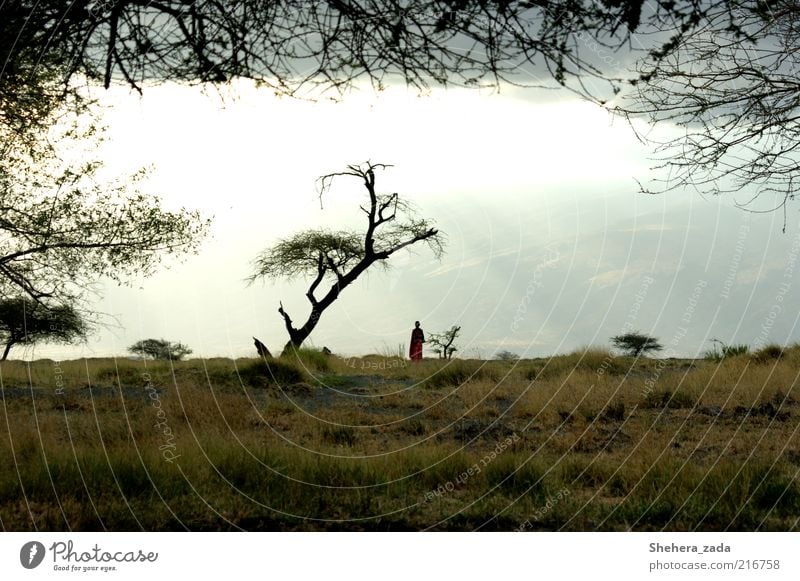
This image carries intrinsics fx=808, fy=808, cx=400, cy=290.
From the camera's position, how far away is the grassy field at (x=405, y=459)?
5.62m

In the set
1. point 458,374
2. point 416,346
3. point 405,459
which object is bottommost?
point 405,459

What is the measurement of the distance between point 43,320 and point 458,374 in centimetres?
632

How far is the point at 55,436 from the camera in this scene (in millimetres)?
8008

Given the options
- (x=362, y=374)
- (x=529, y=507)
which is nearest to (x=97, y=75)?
(x=529, y=507)

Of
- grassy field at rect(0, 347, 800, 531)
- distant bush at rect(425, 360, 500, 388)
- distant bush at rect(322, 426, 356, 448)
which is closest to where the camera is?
grassy field at rect(0, 347, 800, 531)

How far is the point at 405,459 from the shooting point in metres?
6.79

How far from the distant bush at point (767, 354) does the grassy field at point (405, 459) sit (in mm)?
4130

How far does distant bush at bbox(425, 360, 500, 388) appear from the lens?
1280cm

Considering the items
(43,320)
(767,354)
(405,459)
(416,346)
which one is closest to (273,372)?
(43,320)

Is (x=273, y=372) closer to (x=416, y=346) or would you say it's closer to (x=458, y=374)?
(x=458, y=374)

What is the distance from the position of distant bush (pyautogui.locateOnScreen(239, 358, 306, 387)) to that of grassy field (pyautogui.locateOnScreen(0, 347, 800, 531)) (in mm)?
875

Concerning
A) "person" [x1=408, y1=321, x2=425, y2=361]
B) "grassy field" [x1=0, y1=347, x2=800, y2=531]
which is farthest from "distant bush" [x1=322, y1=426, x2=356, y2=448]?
"person" [x1=408, y1=321, x2=425, y2=361]

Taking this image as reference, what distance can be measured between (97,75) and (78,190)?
7.35ft

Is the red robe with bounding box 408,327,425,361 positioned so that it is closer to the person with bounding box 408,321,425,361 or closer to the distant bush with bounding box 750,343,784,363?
the person with bounding box 408,321,425,361
